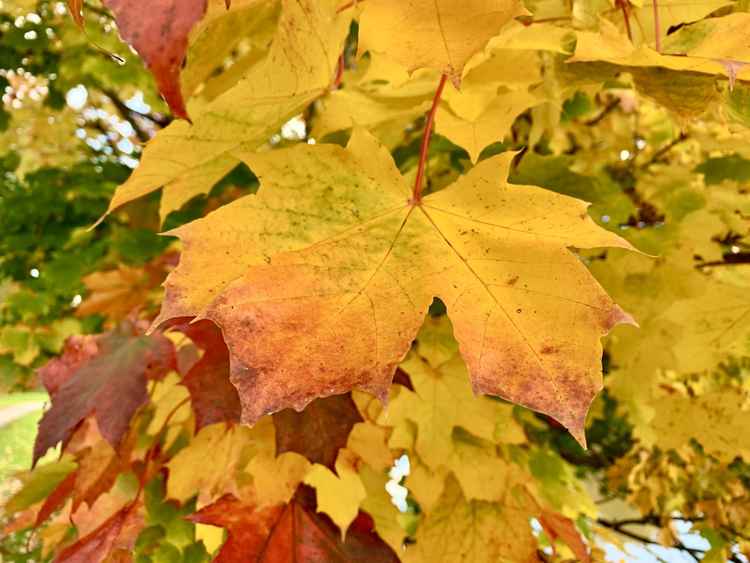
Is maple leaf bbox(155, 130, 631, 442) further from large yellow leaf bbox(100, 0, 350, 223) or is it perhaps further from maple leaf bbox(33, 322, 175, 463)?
maple leaf bbox(33, 322, 175, 463)

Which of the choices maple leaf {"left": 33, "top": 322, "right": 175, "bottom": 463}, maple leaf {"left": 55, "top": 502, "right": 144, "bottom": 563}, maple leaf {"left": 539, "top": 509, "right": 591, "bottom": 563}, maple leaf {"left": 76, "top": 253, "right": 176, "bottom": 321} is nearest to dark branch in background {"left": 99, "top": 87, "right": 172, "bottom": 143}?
maple leaf {"left": 76, "top": 253, "right": 176, "bottom": 321}

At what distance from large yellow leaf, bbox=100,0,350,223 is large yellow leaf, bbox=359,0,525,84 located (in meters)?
0.10

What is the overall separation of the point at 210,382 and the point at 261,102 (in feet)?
0.97

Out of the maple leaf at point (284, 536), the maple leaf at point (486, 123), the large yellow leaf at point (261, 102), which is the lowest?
the maple leaf at point (284, 536)

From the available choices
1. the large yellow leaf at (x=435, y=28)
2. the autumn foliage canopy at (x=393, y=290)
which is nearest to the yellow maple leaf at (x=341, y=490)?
the autumn foliage canopy at (x=393, y=290)

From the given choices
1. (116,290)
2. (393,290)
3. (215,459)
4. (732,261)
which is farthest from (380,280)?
(116,290)

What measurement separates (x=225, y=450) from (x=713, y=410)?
28.5 inches

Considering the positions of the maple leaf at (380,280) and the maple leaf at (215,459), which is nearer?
the maple leaf at (380,280)

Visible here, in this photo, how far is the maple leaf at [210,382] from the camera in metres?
0.65

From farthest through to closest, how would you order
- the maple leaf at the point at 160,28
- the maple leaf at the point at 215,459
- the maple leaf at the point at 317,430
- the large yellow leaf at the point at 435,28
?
the maple leaf at the point at 215,459 < the maple leaf at the point at 317,430 < the large yellow leaf at the point at 435,28 < the maple leaf at the point at 160,28

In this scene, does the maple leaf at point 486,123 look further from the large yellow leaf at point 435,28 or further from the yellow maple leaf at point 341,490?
the yellow maple leaf at point 341,490

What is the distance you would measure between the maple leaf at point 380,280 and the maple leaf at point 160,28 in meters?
0.17

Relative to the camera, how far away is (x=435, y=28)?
0.43 m

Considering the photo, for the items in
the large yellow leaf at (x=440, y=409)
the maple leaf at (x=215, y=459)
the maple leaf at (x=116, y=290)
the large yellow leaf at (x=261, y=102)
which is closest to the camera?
the large yellow leaf at (x=261, y=102)
